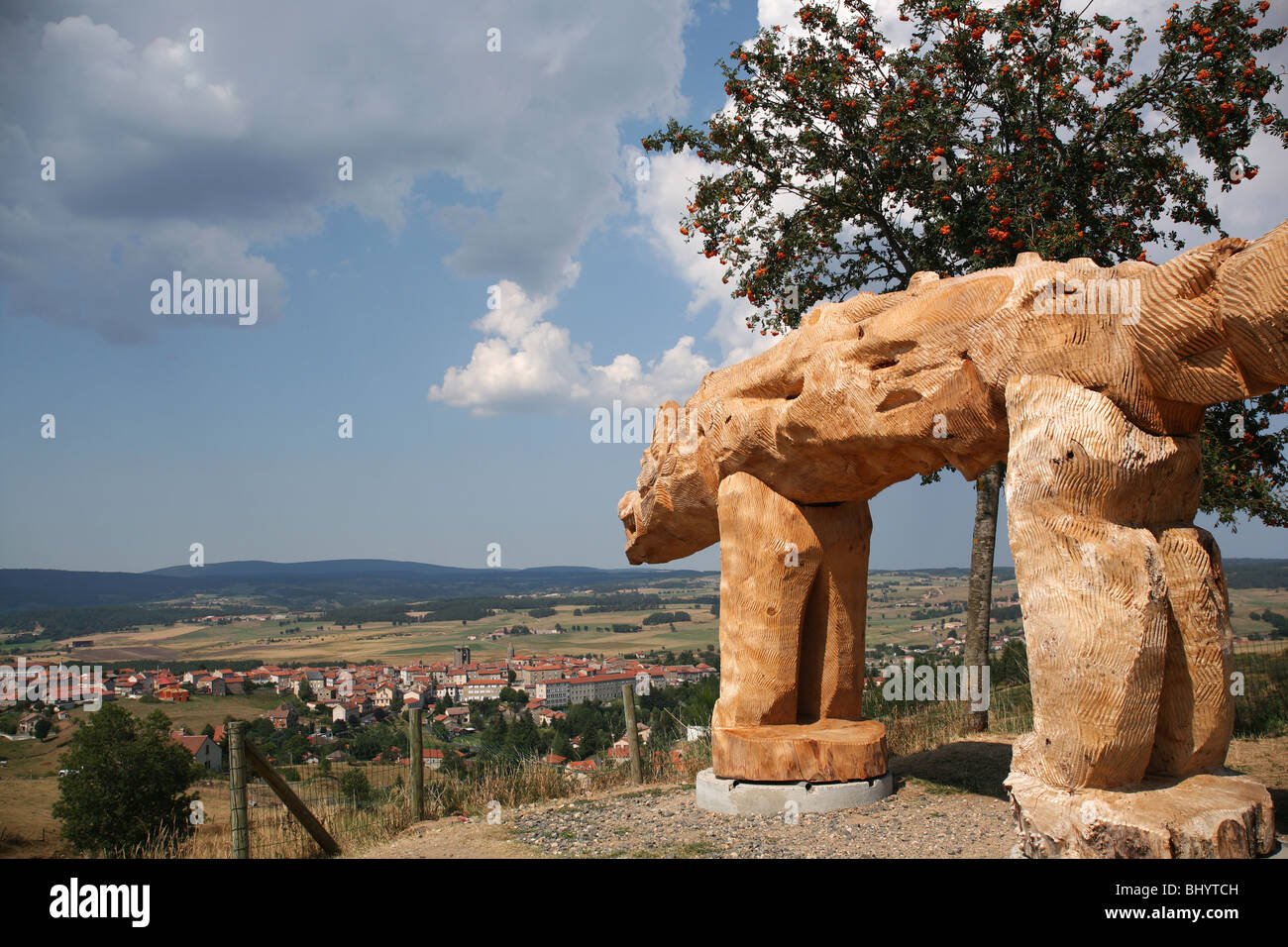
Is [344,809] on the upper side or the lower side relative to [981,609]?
lower

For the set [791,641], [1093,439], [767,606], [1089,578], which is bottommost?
[791,641]

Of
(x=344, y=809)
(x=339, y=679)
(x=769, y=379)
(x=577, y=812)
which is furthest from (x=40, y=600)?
(x=769, y=379)

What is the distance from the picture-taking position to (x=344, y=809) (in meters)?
7.77

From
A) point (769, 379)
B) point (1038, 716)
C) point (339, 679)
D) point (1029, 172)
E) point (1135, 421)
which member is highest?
point (1029, 172)

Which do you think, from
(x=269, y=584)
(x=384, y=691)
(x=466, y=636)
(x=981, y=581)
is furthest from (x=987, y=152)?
(x=269, y=584)

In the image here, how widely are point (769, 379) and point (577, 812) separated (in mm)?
3665

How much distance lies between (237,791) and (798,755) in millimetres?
3953

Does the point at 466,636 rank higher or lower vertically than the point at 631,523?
lower

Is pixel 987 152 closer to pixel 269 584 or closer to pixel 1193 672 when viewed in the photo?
pixel 1193 672

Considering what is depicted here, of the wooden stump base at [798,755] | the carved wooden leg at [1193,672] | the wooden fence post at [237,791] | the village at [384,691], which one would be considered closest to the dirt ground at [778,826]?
the wooden stump base at [798,755]

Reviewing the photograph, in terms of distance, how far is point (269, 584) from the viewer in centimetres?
3750

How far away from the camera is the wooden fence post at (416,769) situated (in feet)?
24.8
